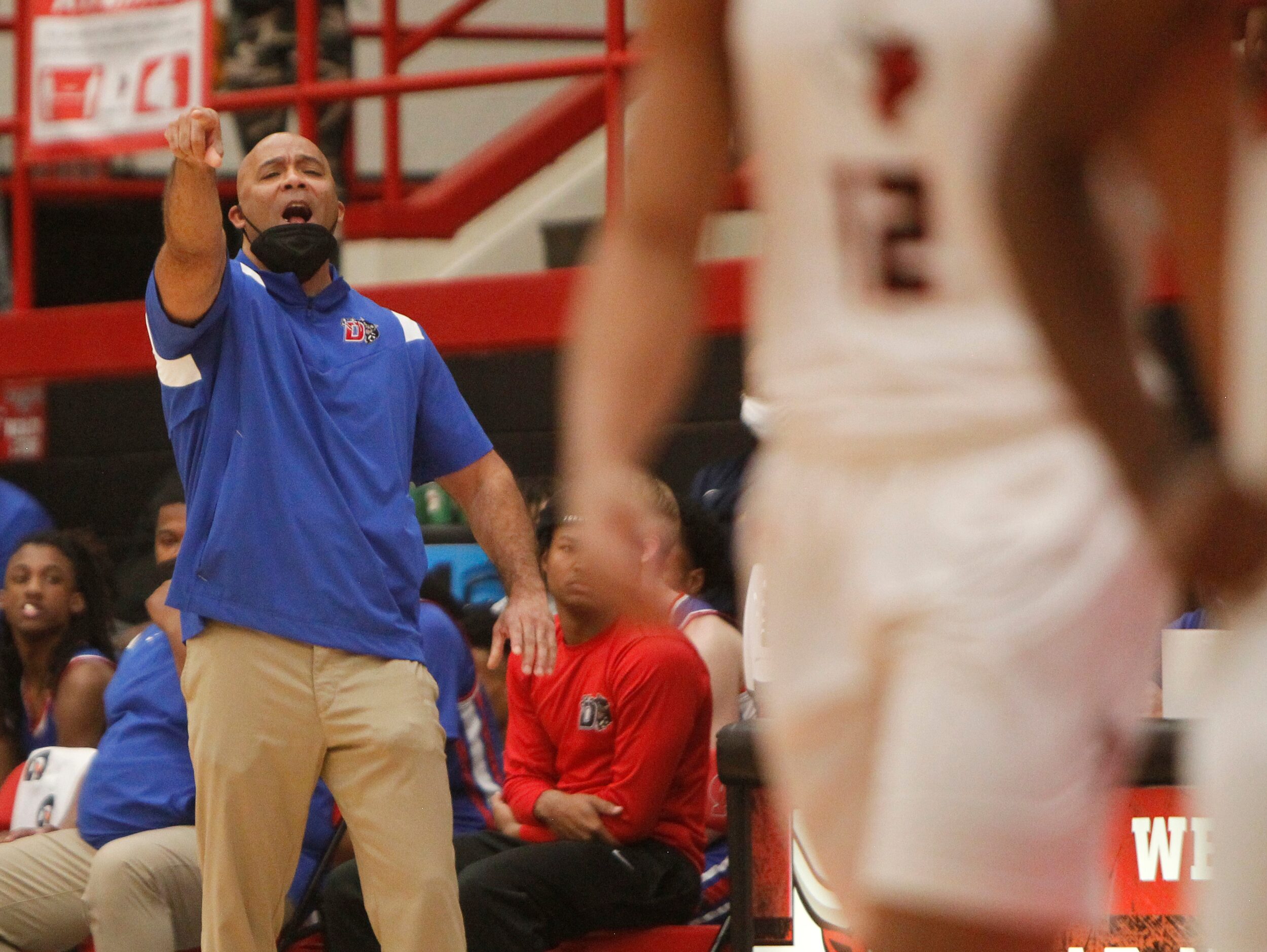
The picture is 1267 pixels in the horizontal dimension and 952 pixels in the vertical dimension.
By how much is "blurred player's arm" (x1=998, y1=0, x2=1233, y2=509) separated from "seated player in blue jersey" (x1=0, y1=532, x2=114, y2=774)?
4.65 meters

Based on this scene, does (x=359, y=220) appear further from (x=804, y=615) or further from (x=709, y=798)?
(x=804, y=615)

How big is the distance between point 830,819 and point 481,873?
2.91 m

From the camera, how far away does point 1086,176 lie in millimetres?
1468

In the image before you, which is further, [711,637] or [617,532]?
[711,637]

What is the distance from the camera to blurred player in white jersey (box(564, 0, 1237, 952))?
167 cm

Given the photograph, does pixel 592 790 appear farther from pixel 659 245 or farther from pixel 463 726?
pixel 659 245

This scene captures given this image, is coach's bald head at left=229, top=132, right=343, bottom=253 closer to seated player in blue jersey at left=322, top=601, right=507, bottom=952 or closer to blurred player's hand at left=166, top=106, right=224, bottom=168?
blurred player's hand at left=166, top=106, right=224, bottom=168

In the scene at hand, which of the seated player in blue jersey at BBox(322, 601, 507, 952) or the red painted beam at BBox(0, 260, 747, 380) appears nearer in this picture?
the seated player in blue jersey at BBox(322, 601, 507, 952)

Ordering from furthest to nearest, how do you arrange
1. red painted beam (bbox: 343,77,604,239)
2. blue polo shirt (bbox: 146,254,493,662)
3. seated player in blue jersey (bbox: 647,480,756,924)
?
red painted beam (bbox: 343,77,604,239) < seated player in blue jersey (bbox: 647,480,756,924) < blue polo shirt (bbox: 146,254,493,662)

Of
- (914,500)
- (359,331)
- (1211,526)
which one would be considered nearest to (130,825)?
(359,331)

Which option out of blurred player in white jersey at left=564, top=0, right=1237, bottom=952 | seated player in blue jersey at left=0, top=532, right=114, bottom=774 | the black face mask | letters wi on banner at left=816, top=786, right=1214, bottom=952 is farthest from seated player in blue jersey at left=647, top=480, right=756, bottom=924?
blurred player in white jersey at left=564, top=0, right=1237, bottom=952

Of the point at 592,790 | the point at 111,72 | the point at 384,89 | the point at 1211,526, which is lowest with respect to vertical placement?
the point at 592,790

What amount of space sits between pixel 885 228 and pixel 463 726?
144 inches

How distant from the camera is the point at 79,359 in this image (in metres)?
7.86
